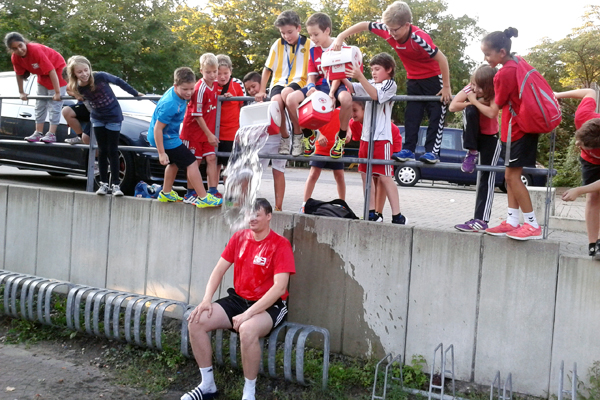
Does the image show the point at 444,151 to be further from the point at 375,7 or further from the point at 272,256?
the point at 375,7

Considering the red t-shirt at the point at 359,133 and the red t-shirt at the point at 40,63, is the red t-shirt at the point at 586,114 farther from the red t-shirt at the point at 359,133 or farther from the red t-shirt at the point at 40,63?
the red t-shirt at the point at 40,63

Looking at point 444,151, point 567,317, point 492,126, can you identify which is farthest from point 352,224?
point 444,151

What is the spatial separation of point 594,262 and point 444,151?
869cm

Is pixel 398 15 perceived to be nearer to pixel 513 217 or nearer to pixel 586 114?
pixel 586 114

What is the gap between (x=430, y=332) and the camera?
16.4 ft

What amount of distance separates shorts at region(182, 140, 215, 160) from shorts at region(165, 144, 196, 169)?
0.66 feet

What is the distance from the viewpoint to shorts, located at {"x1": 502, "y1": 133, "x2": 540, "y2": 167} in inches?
187

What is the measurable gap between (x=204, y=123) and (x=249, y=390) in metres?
2.76

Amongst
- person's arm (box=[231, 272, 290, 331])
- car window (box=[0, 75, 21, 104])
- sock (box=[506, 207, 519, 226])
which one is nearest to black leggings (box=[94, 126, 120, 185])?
person's arm (box=[231, 272, 290, 331])

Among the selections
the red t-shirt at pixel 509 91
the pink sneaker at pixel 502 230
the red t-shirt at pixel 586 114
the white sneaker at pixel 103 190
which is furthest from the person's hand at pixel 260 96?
the red t-shirt at pixel 586 114

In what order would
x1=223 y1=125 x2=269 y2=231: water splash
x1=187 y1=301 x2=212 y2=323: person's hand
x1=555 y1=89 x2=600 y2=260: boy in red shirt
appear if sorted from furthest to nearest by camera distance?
x1=223 y1=125 x2=269 y2=231: water splash
x1=187 y1=301 x2=212 y2=323: person's hand
x1=555 y1=89 x2=600 y2=260: boy in red shirt

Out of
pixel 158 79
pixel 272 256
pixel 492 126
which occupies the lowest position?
pixel 272 256

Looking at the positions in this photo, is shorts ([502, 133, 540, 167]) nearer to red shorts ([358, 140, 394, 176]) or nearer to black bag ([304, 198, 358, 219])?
red shorts ([358, 140, 394, 176])

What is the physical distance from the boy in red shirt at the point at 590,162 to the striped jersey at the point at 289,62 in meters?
2.38
